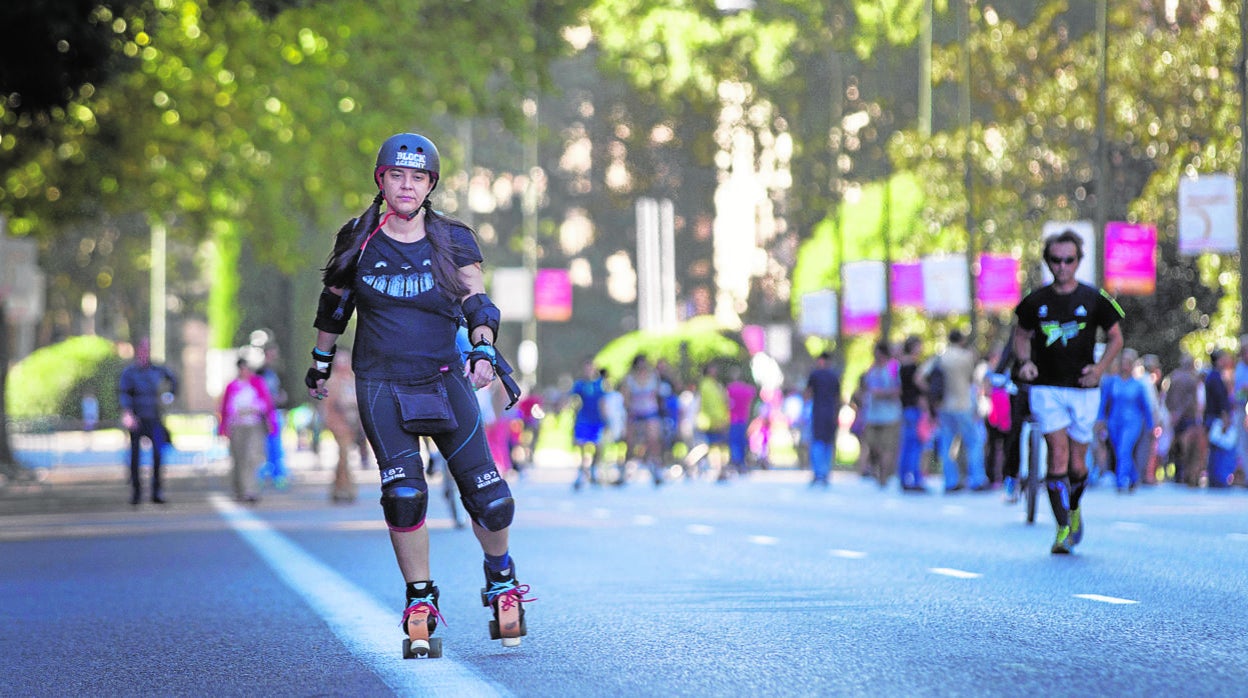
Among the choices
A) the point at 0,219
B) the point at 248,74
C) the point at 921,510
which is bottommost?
the point at 921,510

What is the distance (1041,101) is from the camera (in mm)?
44250

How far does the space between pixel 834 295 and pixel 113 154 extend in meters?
17.0

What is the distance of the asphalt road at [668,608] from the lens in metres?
8.02

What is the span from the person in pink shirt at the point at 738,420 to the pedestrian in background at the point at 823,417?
3.96 metres

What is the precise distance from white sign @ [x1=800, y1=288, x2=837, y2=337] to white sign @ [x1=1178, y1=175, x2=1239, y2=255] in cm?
1467

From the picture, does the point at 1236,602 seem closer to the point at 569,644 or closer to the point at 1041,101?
the point at 569,644

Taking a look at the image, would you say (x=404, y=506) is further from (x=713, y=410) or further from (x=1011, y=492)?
(x=713, y=410)

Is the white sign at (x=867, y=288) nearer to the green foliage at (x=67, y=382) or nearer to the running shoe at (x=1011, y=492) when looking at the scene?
the running shoe at (x=1011, y=492)

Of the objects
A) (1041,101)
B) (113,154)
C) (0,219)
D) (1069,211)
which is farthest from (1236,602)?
(1069,211)

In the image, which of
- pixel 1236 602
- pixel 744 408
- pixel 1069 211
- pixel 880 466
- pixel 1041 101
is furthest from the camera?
pixel 1069 211

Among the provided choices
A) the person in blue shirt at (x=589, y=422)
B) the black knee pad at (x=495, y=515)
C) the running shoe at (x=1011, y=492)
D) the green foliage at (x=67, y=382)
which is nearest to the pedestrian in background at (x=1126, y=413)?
the running shoe at (x=1011, y=492)

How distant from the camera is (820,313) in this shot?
46.4 m

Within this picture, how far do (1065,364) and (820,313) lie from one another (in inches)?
1276

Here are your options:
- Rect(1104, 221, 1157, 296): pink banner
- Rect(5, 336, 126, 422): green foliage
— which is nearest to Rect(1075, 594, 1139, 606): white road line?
Rect(1104, 221, 1157, 296): pink banner
